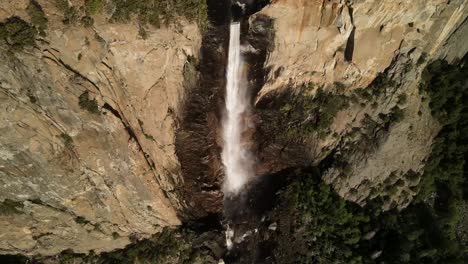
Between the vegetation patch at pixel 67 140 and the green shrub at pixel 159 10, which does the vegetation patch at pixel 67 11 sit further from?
the vegetation patch at pixel 67 140

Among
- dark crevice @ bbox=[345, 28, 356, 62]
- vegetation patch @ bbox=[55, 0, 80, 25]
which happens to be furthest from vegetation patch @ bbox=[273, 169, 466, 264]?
vegetation patch @ bbox=[55, 0, 80, 25]

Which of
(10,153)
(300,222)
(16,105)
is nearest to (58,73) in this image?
(16,105)

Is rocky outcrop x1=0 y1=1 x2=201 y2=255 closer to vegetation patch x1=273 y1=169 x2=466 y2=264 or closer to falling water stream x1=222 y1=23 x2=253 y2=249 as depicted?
falling water stream x1=222 y1=23 x2=253 y2=249

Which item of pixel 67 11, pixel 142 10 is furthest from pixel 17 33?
pixel 142 10

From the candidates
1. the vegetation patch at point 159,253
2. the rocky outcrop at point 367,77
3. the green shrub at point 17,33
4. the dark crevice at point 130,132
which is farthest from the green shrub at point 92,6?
the vegetation patch at point 159,253

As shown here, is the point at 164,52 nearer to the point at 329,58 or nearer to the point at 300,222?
the point at 329,58

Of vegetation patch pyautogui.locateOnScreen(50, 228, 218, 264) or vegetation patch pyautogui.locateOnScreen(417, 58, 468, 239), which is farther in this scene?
vegetation patch pyautogui.locateOnScreen(417, 58, 468, 239)

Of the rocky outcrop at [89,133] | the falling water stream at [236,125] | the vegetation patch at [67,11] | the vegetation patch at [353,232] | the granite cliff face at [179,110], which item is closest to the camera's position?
the rocky outcrop at [89,133]
